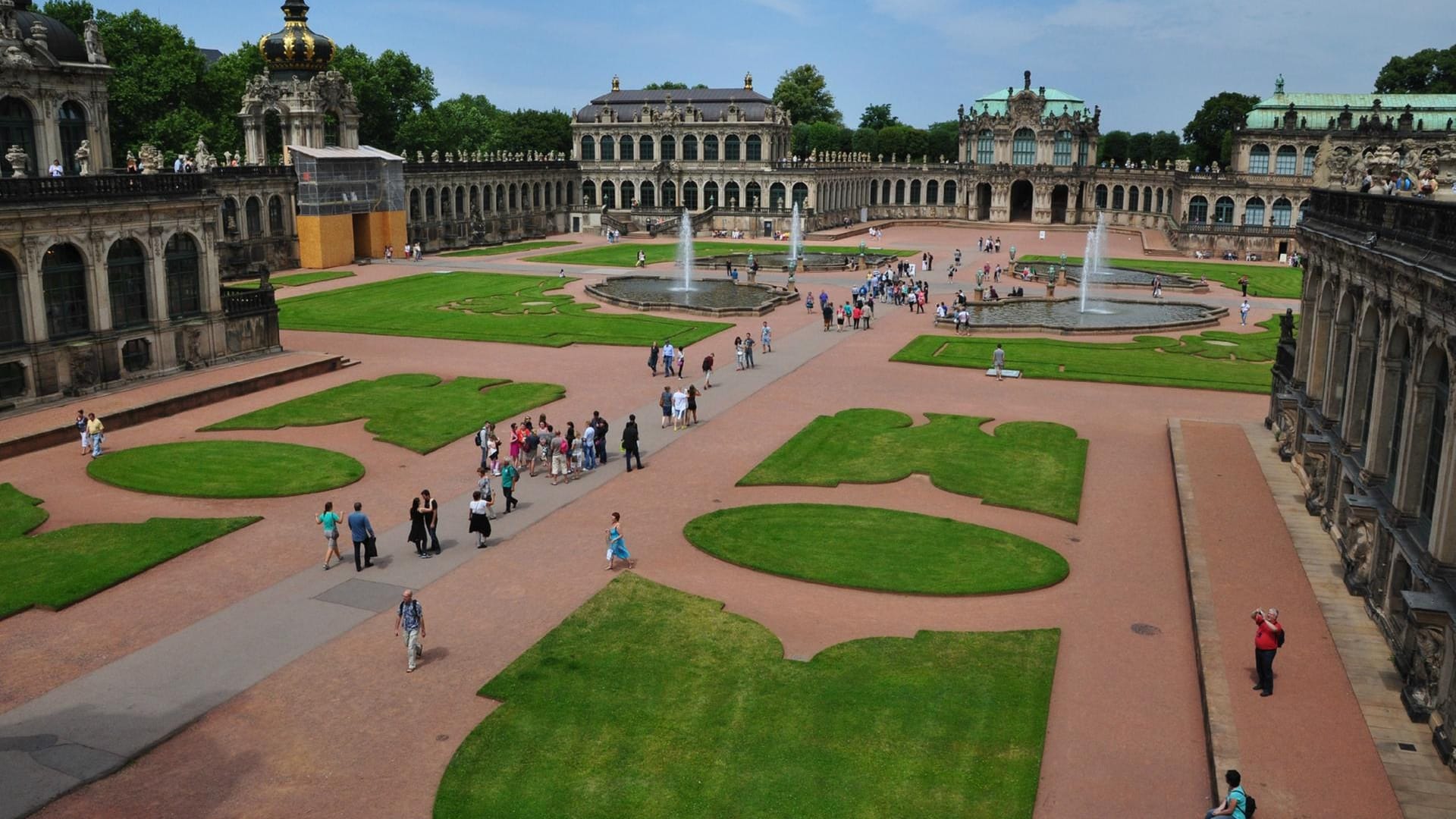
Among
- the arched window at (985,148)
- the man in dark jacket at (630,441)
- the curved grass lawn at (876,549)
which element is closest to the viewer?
the curved grass lawn at (876,549)

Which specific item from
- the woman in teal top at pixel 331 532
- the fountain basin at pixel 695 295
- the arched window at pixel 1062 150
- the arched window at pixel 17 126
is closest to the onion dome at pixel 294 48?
the fountain basin at pixel 695 295

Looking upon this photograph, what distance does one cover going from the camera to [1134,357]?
174 ft

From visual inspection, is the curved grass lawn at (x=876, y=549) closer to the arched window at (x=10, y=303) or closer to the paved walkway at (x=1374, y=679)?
the paved walkway at (x=1374, y=679)

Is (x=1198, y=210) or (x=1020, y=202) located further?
(x=1020, y=202)

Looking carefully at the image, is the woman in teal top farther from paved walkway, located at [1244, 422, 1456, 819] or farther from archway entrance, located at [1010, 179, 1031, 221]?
archway entrance, located at [1010, 179, 1031, 221]

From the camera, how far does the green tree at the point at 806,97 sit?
7283 inches

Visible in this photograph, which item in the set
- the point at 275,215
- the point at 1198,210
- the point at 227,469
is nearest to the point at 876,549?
the point at 227,469

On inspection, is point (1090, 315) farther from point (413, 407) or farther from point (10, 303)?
point (10, 303)

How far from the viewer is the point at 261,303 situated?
163 feet

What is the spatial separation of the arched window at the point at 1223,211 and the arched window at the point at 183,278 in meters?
99.3

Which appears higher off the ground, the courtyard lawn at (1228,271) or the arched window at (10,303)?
the arched window at (10,303)

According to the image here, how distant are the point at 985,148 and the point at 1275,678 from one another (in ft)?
429

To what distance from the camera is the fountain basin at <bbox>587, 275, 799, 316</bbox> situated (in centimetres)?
6512

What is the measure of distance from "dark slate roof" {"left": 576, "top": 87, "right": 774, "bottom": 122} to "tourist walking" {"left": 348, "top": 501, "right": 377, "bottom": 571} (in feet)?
355
